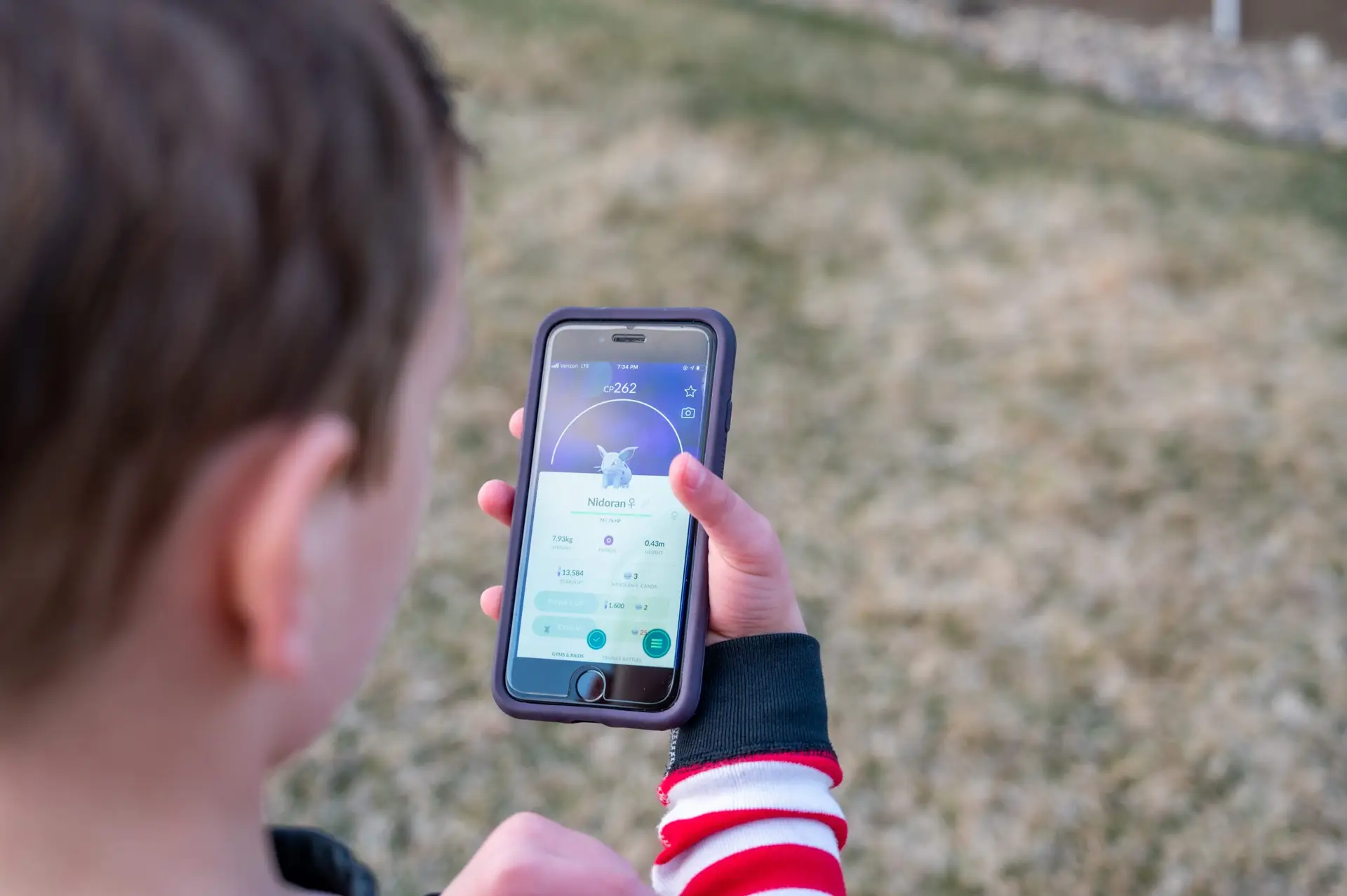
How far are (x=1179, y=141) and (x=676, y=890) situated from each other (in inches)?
235

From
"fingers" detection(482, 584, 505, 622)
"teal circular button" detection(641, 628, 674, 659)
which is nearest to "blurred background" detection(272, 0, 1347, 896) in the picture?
"fingers" detection(482, 584, 505, 622)

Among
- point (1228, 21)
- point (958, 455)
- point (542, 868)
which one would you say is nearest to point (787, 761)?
point (542, 868)

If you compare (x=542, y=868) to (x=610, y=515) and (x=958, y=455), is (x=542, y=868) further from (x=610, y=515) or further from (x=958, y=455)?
(x=958, y=455)

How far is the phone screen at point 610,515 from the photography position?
4.30 ft

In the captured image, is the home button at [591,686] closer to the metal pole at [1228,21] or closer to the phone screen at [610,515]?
the phone screen at [610,515]

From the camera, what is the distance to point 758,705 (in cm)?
118

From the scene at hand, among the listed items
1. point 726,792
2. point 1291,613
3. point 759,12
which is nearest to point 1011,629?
point 1291,613

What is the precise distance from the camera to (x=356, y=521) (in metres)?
0.76

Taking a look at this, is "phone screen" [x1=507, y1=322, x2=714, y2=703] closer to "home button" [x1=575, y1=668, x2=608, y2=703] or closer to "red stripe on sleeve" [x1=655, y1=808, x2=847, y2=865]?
"home button" [x1=575, y1=668, x2=608, y2=703]

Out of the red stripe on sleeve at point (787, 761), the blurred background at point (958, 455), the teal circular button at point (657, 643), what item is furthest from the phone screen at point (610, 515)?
the blurred background at point (958, 455)

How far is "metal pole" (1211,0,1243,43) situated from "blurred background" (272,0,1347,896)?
2.64 m

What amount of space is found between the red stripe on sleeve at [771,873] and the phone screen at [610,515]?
0.22 meters

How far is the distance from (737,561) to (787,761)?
0.75 feet

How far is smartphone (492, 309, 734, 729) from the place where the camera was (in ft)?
4.25
